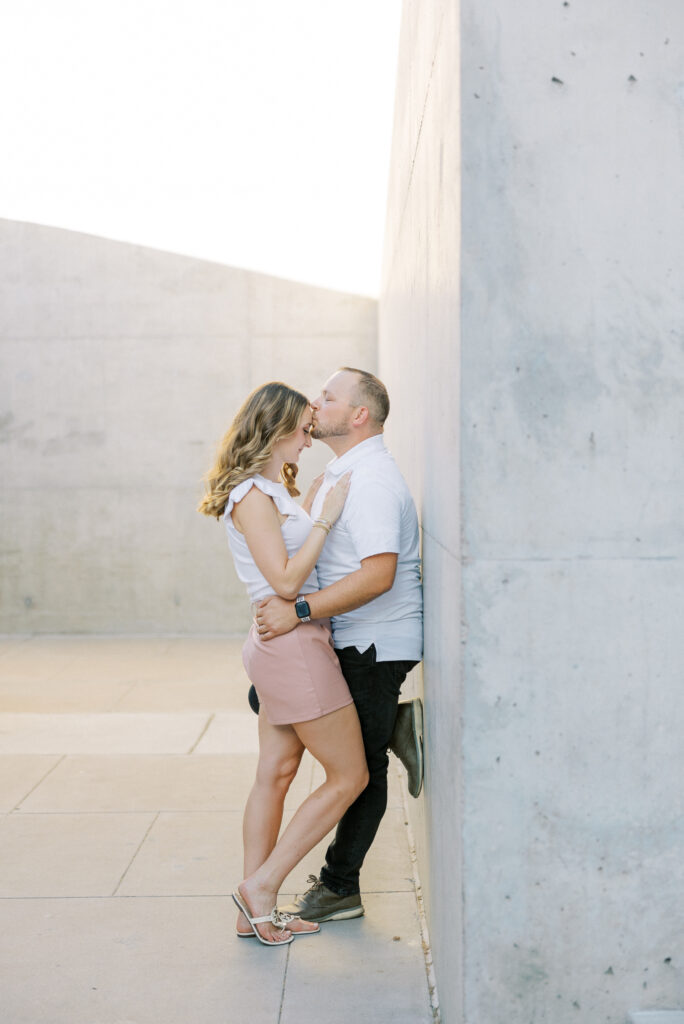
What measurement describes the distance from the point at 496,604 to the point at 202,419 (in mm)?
7987

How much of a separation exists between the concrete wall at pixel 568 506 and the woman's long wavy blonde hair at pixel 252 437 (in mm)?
1016

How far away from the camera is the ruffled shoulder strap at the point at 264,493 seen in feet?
9.93

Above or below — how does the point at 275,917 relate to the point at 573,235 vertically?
below

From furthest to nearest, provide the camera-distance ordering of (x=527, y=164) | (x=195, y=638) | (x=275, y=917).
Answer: (x=195, y=638) < (x=275, y=917) < (x=527, y=164)

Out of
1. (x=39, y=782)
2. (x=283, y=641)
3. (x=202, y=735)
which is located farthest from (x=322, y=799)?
(x=202, y=735)

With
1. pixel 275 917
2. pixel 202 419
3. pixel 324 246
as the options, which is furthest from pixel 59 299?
pixel 275 917

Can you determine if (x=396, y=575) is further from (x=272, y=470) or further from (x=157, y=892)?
(x=157, y=892)

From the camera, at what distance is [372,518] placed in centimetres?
290

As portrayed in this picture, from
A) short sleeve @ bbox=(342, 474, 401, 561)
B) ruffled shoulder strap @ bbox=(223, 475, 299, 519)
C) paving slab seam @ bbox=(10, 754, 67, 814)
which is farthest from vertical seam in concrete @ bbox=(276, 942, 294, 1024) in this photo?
paving slab seam @ bbox=(10, 754, 67, 814)

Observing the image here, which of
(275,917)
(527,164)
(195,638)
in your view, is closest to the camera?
(527,164)

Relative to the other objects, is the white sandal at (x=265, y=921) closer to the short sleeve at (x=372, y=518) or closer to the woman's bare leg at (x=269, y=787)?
the woman's bare leg at (x=269, y=787)

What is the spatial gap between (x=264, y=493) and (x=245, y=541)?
16cm

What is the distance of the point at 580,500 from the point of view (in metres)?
2.14

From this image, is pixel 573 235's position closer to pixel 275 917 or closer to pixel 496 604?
pixel 496 604
